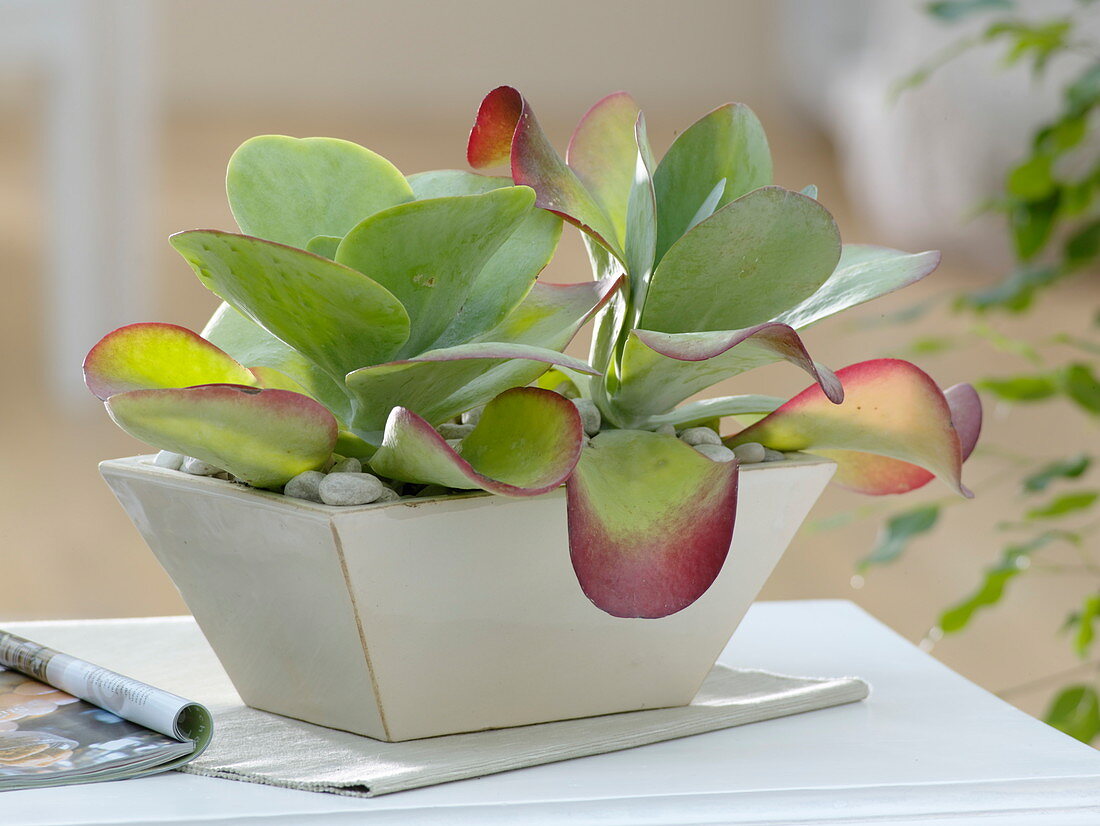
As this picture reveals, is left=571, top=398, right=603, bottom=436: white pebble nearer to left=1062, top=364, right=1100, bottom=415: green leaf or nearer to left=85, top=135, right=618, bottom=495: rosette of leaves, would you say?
left=85, top=135, right=618, bottom=495: rosette of leaves

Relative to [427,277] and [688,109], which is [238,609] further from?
[688,109]

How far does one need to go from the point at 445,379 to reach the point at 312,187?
0.23ft

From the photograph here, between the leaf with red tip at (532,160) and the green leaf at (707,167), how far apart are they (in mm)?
17

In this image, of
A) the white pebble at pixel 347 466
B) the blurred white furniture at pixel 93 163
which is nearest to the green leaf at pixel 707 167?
the white pebble at pixel 347 466

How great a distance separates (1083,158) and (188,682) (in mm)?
1521

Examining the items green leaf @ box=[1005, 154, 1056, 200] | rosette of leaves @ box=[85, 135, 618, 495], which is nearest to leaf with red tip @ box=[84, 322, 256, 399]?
rosette of leaves @ box=[85, 135, 618, 495]

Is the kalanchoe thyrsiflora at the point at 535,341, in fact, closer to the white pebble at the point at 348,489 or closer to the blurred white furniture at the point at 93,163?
the white pebble at the point at 348,489

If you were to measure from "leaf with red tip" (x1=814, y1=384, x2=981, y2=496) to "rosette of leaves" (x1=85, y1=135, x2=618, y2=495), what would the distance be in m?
0.10

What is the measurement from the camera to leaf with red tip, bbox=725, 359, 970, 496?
359 mm

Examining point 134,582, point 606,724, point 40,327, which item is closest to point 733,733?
point 606,724

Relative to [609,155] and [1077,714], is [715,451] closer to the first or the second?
[609,155]

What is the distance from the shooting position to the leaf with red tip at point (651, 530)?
1.02ft

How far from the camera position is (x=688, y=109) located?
4.39 metres

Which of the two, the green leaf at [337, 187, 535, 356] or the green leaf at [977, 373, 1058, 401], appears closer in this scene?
the green leaf at [337, 187, 535, 356]
